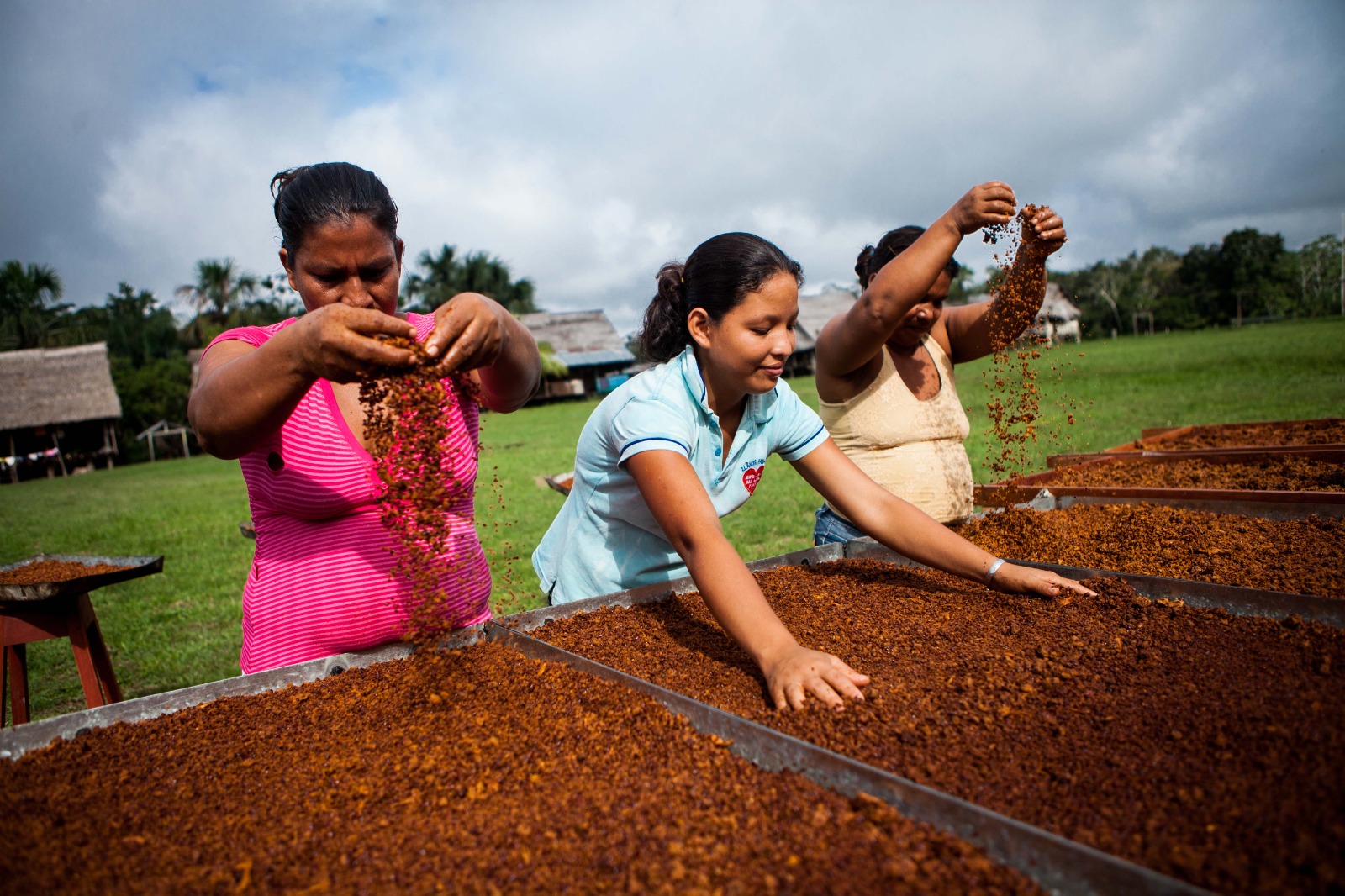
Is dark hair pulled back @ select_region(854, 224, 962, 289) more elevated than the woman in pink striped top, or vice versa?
dark hair pulled back @ select_region(854, 224, 962, 289)

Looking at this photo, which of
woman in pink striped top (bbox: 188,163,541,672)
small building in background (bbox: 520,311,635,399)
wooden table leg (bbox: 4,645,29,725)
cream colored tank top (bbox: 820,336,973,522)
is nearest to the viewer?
woman in pink striped top (bbox: 188,163,541,672)

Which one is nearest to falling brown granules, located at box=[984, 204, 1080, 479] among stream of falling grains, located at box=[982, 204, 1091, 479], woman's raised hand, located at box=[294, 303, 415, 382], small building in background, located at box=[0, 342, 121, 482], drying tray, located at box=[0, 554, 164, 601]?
stream of falling grains, located at box=[982, 204, 1091, 479]

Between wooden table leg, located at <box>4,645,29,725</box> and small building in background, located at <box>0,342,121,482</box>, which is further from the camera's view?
small building in background, located at <box>0,342,121,482</box>

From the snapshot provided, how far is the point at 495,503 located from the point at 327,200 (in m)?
7.89

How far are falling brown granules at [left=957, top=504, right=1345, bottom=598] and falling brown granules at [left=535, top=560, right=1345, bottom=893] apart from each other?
0.43 metres

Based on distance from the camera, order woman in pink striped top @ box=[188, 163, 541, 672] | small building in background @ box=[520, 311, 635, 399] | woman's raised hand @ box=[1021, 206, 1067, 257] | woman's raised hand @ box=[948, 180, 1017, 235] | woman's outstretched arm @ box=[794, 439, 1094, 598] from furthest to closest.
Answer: small building in background @ box=[520, 311, 635, 399] → woman's raised hand @ box=[1021, 206, 1067, 257] → woman's raised hand @ box=[948, 180, 1017, 235] → woman's outstretched arm @ box=[794, 439, 1094, 598] → woman in pink striped top @ box=[188, 163, 541, 672]

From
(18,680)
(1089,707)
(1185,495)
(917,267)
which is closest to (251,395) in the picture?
(1089,707)

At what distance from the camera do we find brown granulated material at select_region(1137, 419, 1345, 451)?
4527 millimetres

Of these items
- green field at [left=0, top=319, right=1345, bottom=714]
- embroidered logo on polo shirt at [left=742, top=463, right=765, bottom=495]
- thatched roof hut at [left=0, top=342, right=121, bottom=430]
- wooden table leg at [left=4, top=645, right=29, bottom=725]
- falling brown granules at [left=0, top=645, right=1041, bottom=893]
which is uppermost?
thatched roof hut at [left=0, top=342, right=121, bottom=430]

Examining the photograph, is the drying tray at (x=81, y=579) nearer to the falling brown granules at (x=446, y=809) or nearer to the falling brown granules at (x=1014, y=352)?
the falling brown granules at (x=446, y=809)

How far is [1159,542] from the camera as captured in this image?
2.76 meters

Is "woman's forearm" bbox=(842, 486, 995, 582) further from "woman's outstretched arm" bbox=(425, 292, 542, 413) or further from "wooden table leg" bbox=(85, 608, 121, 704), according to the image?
"wooden table leg" bbox=(85, 608, 121, 704)

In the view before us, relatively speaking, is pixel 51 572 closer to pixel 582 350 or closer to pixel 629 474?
pixel 629 474

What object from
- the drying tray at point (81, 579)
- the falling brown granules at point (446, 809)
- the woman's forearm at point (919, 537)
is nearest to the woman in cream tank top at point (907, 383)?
the woman's forearm at point (919, 537)
